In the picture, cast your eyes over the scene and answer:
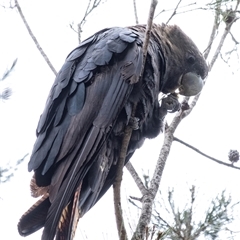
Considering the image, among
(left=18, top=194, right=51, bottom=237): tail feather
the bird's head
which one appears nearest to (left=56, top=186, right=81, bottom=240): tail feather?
(left=18, top=194, right=51, bottom=237): tail feather

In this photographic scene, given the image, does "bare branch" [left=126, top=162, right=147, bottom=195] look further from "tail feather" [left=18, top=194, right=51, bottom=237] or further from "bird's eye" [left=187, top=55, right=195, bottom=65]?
"bird's eye" [left=187, top=55, right=195, bottom=65]

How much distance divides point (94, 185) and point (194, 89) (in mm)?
1077

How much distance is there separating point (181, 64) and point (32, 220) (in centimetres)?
161

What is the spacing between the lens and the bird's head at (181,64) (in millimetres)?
3643

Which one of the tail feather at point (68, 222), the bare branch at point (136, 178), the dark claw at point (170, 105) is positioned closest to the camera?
the tail feather at point (68, 222)

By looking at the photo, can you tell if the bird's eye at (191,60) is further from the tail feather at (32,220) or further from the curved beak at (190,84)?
the tail feather at (32,220)

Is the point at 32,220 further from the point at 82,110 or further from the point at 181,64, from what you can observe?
the point at 181,64

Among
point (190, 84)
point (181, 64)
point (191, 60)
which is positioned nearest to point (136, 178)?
point (190, 84)

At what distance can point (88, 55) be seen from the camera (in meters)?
3.21

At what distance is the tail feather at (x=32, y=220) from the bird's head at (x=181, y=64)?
1241mm

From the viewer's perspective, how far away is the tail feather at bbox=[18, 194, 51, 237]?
9.03 ft

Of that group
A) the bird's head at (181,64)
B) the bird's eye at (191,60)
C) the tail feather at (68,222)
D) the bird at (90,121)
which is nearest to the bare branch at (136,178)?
the bird at (90,121)

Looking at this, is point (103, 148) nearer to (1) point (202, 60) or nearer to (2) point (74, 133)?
(2) point (74, 133)

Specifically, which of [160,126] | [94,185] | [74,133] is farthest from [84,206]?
[160,126]
